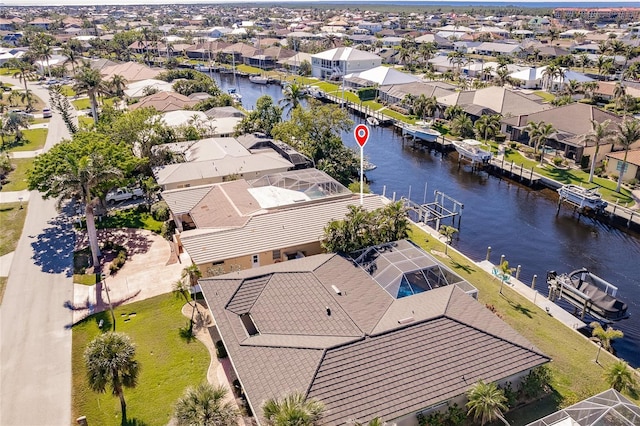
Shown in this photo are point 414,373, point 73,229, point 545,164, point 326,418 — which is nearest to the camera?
point 326,418

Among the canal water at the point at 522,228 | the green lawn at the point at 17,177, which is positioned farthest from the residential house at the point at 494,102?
the green lawn at the point at 17,177

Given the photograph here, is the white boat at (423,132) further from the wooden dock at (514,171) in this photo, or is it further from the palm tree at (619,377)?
the palm tree at (619,377)

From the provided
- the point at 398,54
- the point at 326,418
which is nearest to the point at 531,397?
the point at 326,418

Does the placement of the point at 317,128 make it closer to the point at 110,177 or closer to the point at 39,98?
the point at 110,177

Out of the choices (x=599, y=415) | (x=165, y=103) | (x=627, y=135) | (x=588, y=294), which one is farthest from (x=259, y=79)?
(x=599, y=415)

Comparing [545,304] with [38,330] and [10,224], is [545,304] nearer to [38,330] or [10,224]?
[38,330]

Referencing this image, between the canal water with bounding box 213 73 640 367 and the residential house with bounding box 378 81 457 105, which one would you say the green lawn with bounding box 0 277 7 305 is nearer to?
the canal water with bounding box 213 73 640 367

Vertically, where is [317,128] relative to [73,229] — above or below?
above
